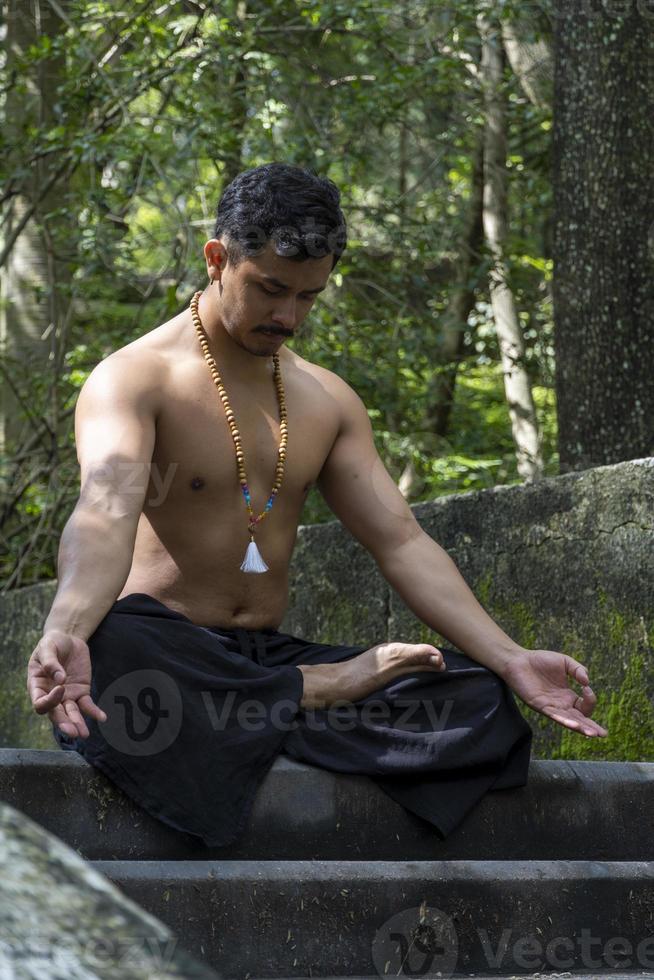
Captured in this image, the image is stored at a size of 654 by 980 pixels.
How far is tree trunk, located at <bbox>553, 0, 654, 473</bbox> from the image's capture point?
15.9ft

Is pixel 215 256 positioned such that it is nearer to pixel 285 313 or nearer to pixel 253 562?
pixel 285 313

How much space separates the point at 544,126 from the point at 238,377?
6158mm

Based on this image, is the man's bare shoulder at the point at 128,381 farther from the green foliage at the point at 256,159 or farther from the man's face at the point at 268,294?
the green foliage at the point at 256,159

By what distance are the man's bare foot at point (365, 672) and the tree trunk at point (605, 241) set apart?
6.53 feet

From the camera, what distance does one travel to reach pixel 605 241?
4941 mm

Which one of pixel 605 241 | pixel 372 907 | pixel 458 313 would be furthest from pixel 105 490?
pixel 458 313

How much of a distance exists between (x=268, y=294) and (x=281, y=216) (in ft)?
0.64

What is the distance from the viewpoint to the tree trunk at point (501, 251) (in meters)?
7.93

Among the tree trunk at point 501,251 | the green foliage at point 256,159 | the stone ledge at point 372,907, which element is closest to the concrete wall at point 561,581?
the stone ledge at point 372,907

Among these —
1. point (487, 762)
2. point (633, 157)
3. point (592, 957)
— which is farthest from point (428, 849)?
point (633, 157)

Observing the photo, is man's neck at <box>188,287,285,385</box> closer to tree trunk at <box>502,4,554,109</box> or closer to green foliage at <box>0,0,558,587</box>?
green foliage at <box>0,0,558,587</box>

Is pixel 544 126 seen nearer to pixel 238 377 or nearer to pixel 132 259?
pixel 132 259

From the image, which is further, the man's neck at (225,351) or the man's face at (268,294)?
the man's neck at (225,351)

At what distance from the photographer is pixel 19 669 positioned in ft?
20.9
